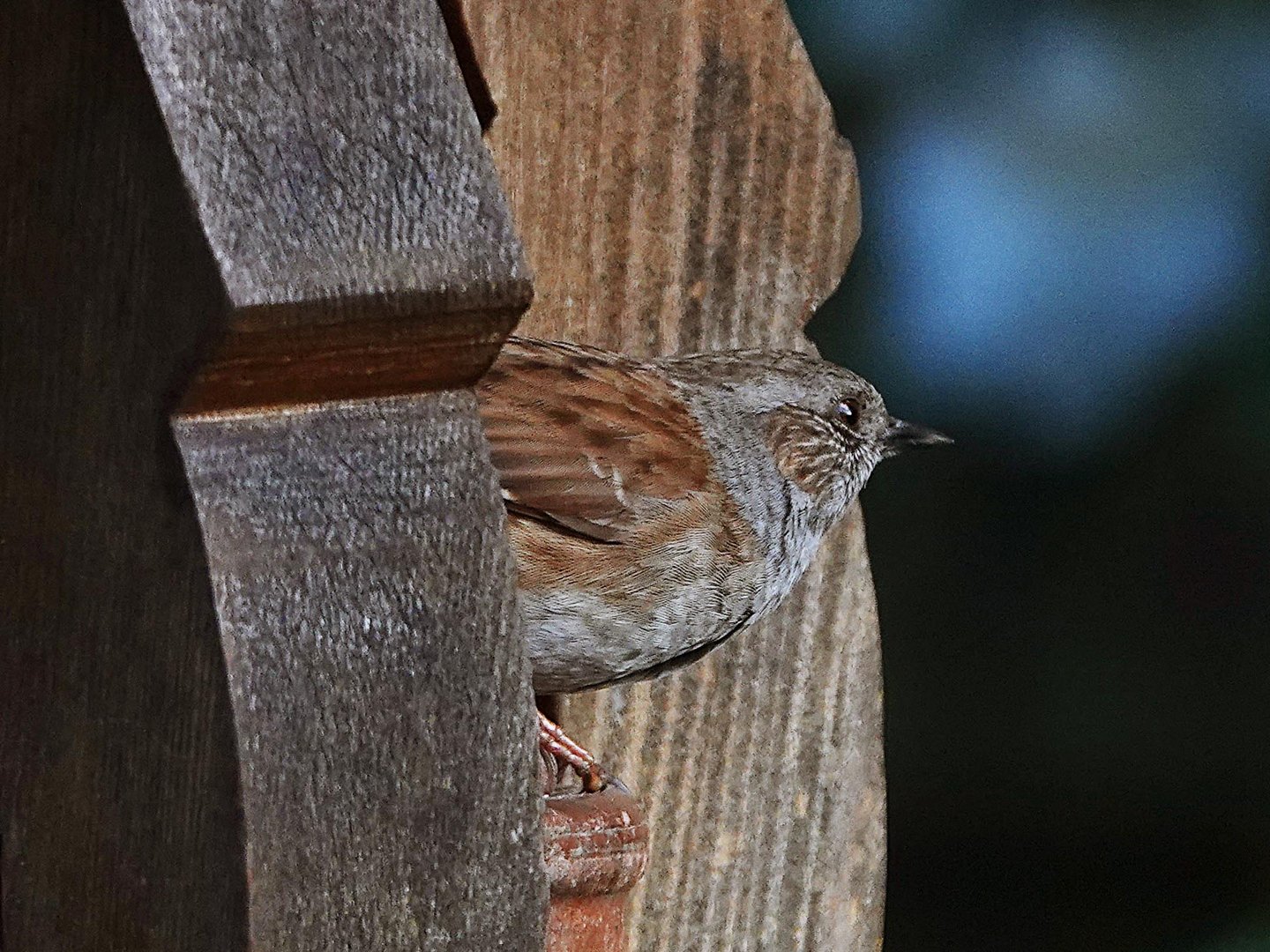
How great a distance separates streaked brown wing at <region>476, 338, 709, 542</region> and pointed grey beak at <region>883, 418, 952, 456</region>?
435 mm

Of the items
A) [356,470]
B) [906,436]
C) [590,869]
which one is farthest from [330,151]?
[906,436]

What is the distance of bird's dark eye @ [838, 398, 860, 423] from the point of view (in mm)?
2158

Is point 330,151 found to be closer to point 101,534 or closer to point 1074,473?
point 101,534

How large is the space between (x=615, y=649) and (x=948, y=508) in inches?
74.8

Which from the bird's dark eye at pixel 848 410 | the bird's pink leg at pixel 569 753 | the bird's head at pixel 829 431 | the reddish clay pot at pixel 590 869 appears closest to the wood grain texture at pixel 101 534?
the reddish clay pot at pixel 590 869

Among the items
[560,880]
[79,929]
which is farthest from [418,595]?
[560,880]

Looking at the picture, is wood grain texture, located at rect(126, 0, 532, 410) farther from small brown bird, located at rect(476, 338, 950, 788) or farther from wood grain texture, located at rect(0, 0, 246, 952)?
small brown bird, located at rect(476, 338, 950, 788)

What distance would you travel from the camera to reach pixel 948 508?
3520 millimetres

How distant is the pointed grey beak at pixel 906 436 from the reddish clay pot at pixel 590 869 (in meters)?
0.94

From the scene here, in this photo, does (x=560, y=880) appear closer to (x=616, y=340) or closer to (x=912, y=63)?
(x=616, y=340)

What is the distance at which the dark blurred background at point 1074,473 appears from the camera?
10.5 feet

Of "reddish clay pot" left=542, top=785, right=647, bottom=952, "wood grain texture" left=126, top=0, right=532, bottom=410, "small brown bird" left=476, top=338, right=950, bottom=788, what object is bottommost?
"reddish clay pot" left=542, top=785, right=647, bottom=952

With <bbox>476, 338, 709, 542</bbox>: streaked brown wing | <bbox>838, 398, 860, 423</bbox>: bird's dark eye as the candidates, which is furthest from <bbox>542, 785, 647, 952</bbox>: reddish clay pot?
<bbox>838, 398, 860, 423</bbox>: bird's dark eye

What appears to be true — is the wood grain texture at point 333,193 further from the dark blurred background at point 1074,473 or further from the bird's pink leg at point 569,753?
the dark blurred background at point 1074,473
